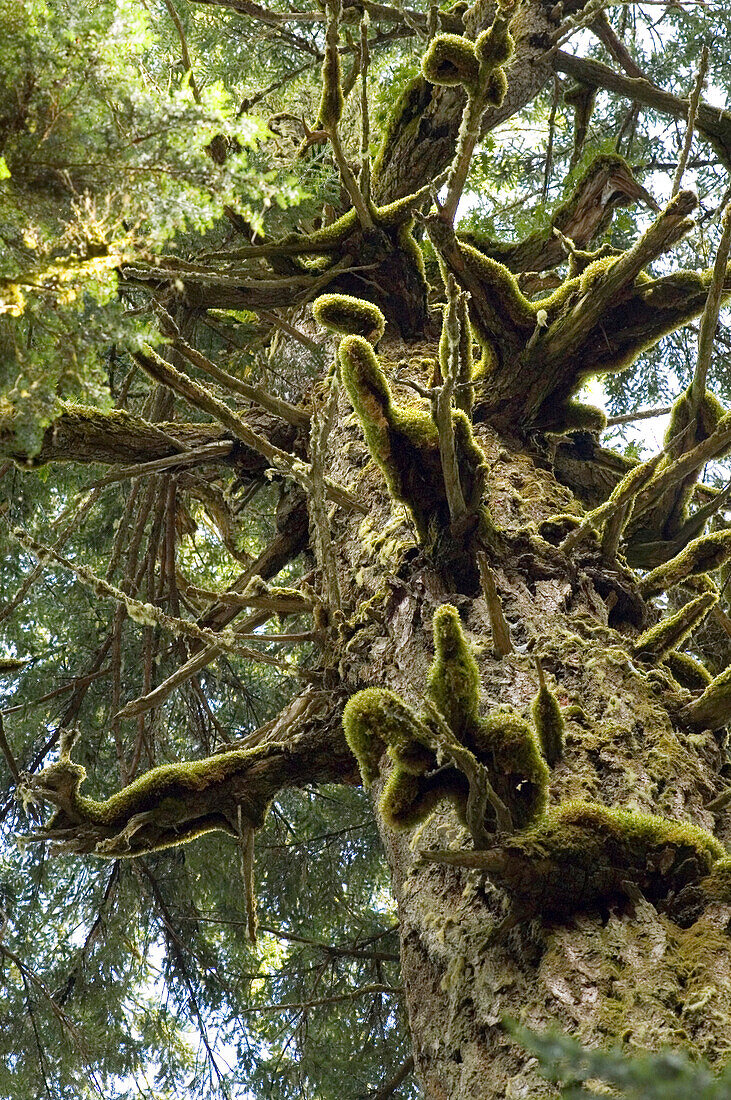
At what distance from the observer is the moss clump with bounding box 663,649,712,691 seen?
266 centimetres

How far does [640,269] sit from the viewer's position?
9.59 feet

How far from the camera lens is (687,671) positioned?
2.67 m

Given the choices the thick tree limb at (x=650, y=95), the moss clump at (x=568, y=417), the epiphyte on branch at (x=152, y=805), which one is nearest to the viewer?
the epiphyte on branch at (x=152, y=805)

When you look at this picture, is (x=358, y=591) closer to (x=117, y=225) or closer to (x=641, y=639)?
(x=641, y=639)

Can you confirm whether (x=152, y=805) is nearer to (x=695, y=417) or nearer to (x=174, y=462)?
(x=174, y=462)

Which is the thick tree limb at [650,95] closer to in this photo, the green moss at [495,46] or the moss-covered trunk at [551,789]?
the moss-covered trunk at [551,789]

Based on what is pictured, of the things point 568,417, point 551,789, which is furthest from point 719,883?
point 568,417

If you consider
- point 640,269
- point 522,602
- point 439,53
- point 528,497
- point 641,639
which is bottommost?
point 641,639

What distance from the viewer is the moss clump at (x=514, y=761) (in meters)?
1.70

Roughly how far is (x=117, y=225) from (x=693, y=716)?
5.43 ft

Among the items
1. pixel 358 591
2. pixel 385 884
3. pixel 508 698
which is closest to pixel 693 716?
pixel 508 698

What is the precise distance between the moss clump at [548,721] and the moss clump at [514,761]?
9cm

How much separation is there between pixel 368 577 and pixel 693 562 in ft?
3.08

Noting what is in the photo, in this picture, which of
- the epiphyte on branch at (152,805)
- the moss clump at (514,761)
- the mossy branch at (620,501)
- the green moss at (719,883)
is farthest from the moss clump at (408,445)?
the green moss at (719,883)
